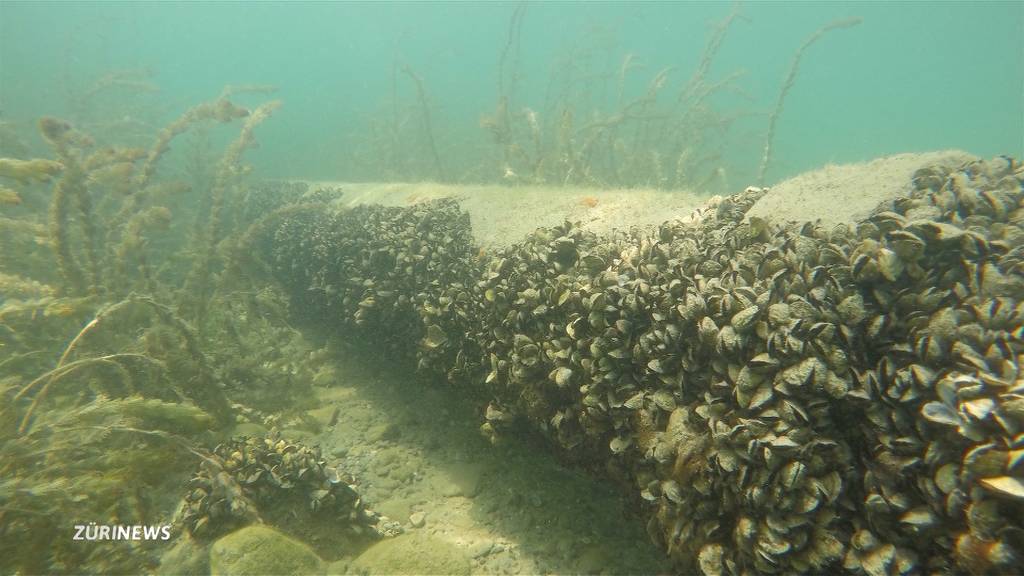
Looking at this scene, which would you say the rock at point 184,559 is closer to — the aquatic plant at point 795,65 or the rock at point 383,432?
the rock at point 383,432

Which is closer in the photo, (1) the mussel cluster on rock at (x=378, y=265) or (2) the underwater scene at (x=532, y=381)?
(2) the underwater scene at (x=532, y=381)

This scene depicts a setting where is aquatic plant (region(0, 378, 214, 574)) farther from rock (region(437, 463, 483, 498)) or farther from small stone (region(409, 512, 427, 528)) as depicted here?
rock (region(437, 463, 483, 498))

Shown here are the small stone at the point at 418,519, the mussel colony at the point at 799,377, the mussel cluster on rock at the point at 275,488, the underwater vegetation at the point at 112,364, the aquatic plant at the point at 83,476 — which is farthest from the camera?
the small stone at the point at 418,519

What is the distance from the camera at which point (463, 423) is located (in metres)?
4.30

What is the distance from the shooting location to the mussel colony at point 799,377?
1731 mm

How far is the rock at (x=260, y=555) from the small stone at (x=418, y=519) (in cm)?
67

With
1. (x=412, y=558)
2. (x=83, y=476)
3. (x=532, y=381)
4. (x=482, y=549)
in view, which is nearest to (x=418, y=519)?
(x=412, y=558)

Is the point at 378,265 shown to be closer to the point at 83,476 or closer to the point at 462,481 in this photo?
the point at 462,481

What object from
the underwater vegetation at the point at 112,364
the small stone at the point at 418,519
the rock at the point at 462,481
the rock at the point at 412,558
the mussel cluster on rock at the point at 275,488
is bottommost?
the small stone at the point at 418,519

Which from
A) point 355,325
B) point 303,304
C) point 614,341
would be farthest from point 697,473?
point 303,304

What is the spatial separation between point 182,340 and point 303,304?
1.80 meters

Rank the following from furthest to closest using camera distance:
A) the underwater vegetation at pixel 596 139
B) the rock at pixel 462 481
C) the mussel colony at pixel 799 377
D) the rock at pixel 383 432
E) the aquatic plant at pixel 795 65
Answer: the underwater vegetation at pixel 596 139 < the aquatic plant at pixel 795 65 < the rock at pixel 383 432 < the rock at pixel 462 481 < the mussel colony at pixel 799 377

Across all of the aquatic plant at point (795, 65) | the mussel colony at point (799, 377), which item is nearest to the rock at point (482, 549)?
the mussel colony at point (799, 377)

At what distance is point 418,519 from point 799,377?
2.82 meters
